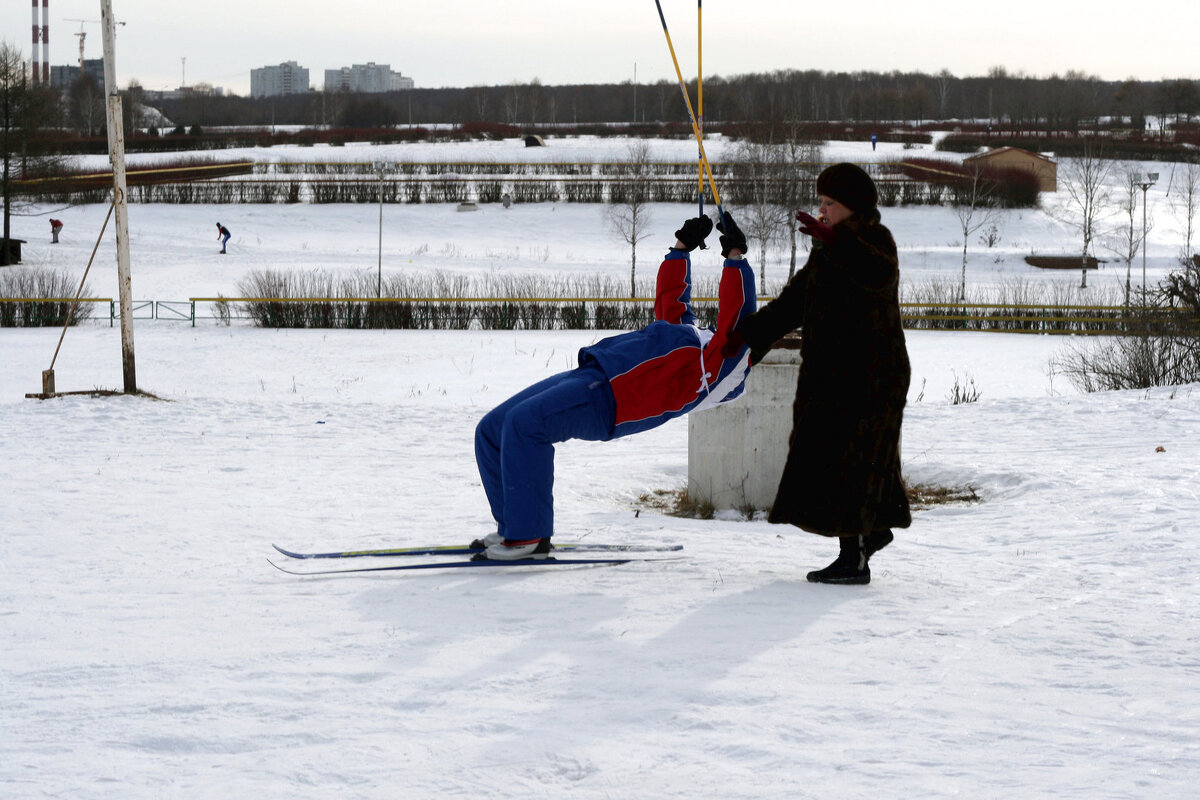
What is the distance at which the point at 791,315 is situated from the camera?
181 inches

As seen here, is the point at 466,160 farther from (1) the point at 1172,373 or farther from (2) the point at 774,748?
(2) the point at 774,748

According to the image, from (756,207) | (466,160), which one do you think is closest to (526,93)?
(466,160)

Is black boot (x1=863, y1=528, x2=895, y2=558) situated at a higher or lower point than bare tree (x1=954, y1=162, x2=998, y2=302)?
lower

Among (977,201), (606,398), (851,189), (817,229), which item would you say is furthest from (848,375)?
(977,201)

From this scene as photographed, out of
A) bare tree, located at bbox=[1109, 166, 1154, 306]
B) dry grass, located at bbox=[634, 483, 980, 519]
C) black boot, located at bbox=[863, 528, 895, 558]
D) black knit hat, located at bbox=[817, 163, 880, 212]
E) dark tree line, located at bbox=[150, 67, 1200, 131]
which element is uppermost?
dark tree line, located at bbox=[150, 67, 1200, 131]

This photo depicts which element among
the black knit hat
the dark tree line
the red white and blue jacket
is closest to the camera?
the black knit hat

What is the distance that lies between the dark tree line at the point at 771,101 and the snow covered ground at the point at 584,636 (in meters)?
89.2

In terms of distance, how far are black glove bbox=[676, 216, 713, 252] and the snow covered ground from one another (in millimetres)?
1356

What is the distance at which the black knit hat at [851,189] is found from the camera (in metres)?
4.48

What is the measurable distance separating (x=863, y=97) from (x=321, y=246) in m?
77.0

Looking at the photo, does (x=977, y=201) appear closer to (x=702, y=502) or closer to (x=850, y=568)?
(x=702, y=502)

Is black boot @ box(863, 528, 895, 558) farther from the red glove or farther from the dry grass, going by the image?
the dry grass

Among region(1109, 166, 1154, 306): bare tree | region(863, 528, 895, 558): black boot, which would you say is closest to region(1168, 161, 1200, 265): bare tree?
region(1109, 166, 1154, 306): bare tree

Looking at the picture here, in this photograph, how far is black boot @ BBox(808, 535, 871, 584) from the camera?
464 centimetres
